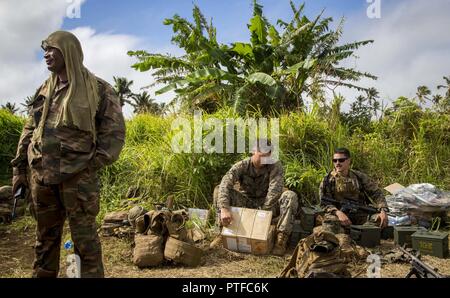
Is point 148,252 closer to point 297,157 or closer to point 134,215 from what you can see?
point 134,215

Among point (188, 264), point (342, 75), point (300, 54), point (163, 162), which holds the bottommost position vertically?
point (188, 264)

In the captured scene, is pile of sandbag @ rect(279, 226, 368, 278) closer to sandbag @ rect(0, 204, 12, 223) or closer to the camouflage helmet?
the camouflage helmet

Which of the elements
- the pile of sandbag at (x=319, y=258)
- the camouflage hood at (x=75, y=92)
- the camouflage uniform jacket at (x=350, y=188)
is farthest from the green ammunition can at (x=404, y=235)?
the camouflage hood at (x=75, y=92)

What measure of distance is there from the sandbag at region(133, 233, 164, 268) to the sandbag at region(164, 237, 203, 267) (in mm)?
79

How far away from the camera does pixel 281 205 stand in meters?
5.09

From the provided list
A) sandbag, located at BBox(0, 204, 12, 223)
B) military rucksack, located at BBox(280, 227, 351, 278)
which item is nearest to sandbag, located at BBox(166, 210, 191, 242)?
military rucksack, located at BBox(280, 227, 351, 278)

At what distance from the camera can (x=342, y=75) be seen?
1152 centimetres

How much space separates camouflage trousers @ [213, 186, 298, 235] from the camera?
4.93m

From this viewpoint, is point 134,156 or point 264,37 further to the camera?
point 264,37

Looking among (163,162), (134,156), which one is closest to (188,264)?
(163,162)

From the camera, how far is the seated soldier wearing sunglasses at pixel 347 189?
17.7ft

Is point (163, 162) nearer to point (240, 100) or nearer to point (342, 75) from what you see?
point (240, 100)

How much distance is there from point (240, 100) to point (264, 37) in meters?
2.97

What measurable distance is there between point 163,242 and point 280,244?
1370 mm
